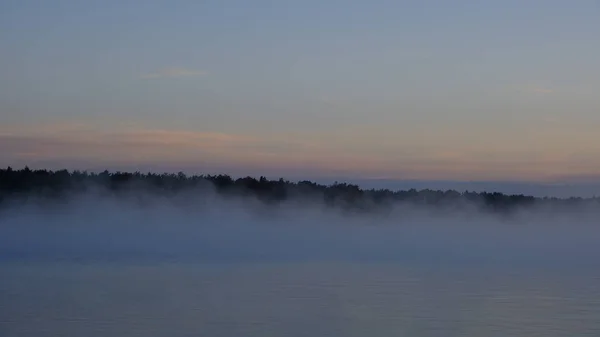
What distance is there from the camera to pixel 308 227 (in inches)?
1885

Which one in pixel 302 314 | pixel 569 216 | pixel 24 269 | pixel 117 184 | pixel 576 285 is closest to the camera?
pixel 302 314

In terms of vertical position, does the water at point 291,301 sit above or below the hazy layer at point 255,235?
below

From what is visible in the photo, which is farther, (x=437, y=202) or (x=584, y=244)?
(x=437, y=202)

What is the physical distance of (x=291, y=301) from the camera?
18.0 m

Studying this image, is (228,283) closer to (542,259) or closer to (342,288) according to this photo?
(342,288)

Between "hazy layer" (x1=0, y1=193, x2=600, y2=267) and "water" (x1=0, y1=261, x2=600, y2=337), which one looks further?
"hazy layer" (x1=0, y1=193, x2=600, y2=267)

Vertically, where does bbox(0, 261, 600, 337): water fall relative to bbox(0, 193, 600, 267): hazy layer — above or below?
below

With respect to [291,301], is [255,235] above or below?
above

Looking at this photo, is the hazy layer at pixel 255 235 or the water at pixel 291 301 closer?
the water at pixel 291 301

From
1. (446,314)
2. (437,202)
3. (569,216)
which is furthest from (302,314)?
(569,216)

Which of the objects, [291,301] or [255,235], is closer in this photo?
[291,301]

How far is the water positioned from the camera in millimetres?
14570

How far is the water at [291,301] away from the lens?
47.8 ft

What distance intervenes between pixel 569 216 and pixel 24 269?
167ft
